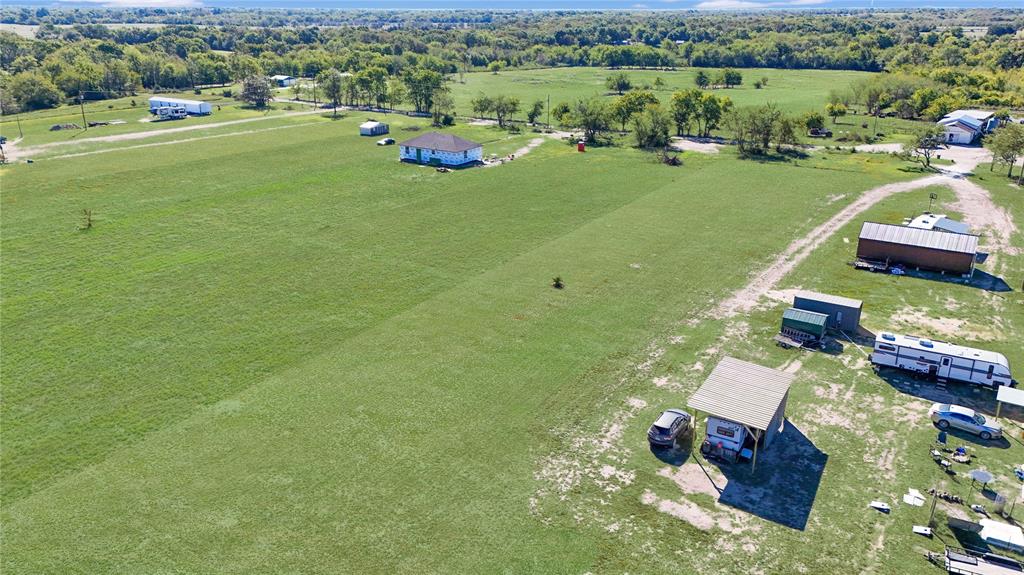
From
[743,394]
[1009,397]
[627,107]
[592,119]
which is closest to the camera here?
[743,394]

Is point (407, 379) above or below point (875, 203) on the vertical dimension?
below

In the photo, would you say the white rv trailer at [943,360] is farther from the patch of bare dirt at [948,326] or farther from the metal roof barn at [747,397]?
the metal roof barn at [747,397]

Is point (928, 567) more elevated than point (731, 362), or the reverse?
point (731, 362)

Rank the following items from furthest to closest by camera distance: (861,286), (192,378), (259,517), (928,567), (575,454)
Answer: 1. (861,286)
2. (192,378)
3. (575,454)
4. (259,517)
5. (928,567)

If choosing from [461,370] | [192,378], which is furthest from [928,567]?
[192,378]

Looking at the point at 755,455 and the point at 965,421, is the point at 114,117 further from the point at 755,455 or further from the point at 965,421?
the point at 965,421

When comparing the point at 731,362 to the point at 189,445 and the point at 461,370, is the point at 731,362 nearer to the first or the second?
the point at 461,370

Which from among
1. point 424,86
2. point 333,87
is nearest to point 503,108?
point 424,86
